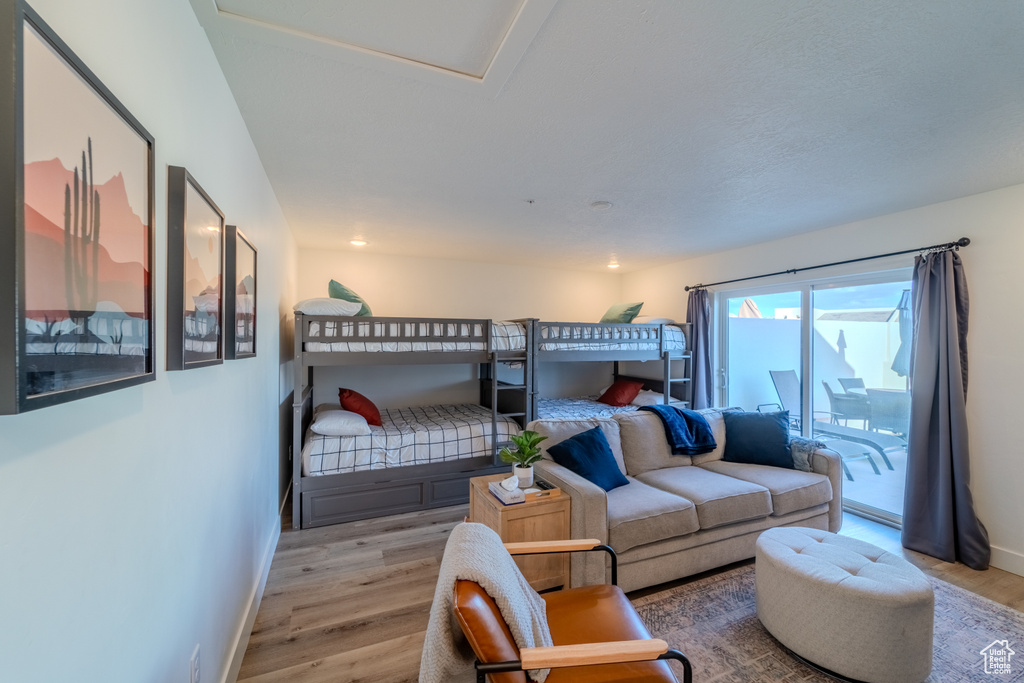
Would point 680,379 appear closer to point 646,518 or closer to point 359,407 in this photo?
point 646,518

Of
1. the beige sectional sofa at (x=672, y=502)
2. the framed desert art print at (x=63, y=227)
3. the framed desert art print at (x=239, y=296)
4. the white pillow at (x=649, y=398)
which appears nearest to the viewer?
the framed desert art print at (x=63, y=227)

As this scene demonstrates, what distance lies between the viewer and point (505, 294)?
529 centimetres

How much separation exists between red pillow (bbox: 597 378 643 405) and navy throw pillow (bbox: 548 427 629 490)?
2.29 meters

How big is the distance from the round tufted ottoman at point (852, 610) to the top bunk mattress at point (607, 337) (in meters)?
2.53

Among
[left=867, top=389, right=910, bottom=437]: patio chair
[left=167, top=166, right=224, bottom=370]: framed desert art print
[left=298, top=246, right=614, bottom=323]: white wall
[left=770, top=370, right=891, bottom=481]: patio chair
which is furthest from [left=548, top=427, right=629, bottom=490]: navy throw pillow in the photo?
[left=298, top=246, right=614, bottom=323]: white wall

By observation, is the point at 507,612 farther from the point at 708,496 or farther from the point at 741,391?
the point at 741,391

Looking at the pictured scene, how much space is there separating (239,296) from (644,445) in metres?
2.67

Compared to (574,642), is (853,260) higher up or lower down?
higher up

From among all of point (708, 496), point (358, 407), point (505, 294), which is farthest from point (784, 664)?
point (505, 294)

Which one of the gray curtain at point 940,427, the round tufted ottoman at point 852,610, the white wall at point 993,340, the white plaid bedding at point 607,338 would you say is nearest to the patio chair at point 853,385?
the gray curtain at point 940,427

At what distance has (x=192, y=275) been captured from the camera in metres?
1.17

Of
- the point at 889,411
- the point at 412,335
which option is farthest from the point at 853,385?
the point at 412,335

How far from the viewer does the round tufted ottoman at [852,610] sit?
1671 mm

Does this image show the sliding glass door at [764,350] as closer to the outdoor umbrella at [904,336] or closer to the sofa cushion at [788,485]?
the outdoor umbrella at [904,336]
